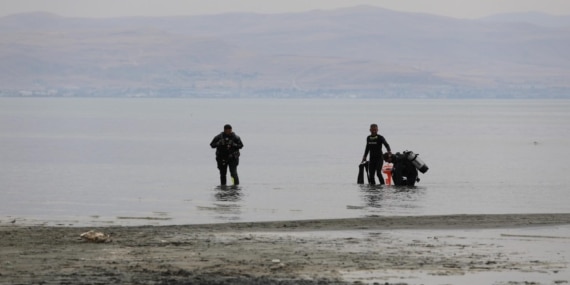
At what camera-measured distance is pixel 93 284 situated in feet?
40.7

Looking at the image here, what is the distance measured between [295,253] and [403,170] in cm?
1570

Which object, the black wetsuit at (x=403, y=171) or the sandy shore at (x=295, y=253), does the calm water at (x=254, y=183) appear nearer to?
the black wetsuit at (x=403, y=171)

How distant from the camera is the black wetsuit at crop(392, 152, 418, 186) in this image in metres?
30.2

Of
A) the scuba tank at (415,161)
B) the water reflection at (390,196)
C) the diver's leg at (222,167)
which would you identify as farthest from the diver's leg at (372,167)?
the diver's leg at (222,167)

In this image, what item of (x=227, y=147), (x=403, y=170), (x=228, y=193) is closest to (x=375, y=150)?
(x=403, y=170)

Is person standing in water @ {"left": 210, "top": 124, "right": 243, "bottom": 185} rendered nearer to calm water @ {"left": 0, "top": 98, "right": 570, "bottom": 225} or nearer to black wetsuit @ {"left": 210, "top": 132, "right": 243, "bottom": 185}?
black wetsuit @ {"left": 210, "top": 132, "right": 243, "bottom": 185}

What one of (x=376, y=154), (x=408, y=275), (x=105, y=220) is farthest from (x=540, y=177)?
(x=408, y=275)

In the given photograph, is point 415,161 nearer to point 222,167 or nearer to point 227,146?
point 222,167

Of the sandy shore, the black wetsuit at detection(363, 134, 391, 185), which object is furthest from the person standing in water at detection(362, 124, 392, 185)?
the sandy shore

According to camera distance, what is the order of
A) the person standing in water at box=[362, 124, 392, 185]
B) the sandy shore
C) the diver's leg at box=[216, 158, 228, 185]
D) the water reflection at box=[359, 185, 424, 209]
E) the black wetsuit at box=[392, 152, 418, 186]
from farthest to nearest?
the black wetsuit at box=[392, 152, 418, 186]
the diver's leg at box=[216, 158, 228, 185]
the person standing in water at box=[362, 124, 392, 185]
the water reflection at box=[359, 185, 424, 209]
the sandy shore

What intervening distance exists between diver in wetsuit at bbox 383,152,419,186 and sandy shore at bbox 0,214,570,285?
30.3 ft

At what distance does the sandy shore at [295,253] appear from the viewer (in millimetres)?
13266

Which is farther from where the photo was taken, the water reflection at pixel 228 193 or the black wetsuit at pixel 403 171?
the black wetsuit at pixel 403 171

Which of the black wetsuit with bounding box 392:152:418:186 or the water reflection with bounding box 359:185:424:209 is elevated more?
the black wetsuit with bounding box 392:152:418:186
